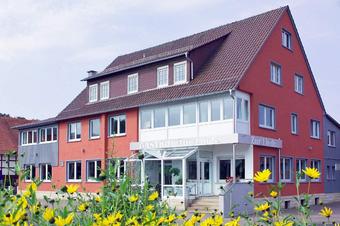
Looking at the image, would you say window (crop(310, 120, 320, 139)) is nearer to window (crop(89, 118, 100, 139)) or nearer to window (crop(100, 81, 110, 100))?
window (crop(100, 81, 110, 100))

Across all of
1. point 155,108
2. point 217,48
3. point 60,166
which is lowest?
point 60,166

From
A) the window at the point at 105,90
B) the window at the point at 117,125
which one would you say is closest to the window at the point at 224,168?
the window at the point at 117,125

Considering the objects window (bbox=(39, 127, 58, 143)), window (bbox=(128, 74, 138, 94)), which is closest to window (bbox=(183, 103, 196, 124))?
window (bbox=(128, 74, 138, 94))

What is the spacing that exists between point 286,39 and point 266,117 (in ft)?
16.8

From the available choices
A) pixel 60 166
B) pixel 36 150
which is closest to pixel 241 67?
pixel 60 166

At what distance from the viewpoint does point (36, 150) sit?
34.5 metres

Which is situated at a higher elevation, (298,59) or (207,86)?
(298,59)

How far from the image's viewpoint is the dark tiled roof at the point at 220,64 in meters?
23.0

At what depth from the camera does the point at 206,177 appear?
23.8 m

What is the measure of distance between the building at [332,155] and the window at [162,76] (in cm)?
1114

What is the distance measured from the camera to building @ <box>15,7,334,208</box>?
2242cm

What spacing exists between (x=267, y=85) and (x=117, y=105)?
8.07 metres

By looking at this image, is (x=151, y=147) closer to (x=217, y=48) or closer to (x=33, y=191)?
(x=217, y=48)

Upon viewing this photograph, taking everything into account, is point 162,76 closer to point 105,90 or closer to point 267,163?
point 105,90
